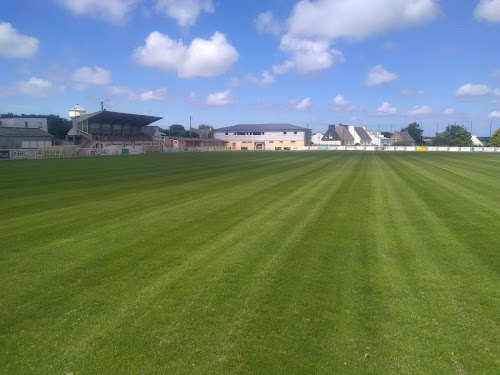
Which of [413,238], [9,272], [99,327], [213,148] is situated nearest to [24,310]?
[99,327]

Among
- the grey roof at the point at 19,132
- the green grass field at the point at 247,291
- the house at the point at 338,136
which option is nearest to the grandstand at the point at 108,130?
the grey roof at the point at 19,132

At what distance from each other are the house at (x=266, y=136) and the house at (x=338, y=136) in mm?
17908

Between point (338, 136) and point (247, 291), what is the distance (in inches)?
5261

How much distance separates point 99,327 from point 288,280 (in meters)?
2.93

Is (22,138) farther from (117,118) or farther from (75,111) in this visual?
(75,111)

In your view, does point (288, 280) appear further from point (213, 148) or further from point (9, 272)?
point (213, 148)

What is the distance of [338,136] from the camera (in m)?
133

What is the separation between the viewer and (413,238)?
8.40 m

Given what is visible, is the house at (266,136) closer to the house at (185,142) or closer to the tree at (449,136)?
the house at (185,142)

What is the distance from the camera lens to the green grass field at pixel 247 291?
3812 millimetres

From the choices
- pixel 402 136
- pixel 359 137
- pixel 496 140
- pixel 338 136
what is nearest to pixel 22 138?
pixel 338 136

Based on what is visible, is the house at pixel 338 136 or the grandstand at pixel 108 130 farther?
the house at pixel 338 136

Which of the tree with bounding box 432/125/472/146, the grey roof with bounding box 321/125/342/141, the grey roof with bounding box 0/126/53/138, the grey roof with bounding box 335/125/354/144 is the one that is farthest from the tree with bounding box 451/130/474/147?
the grey roof with bounding box 0/126/53/138

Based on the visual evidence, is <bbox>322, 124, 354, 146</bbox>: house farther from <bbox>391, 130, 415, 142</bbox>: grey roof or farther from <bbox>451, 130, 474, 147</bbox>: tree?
<bbox>451, 130, 474, 147</bbox>: tree
